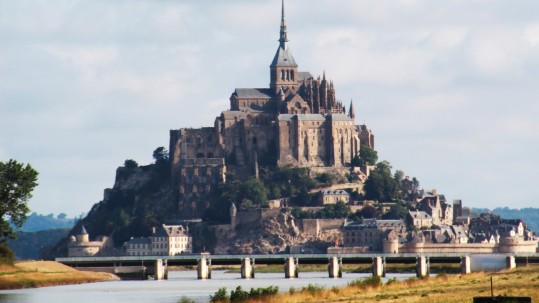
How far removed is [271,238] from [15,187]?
72.6m

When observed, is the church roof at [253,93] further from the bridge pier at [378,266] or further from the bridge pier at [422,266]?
the bridge pier at [422,266]

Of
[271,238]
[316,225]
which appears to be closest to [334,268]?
[271,238]

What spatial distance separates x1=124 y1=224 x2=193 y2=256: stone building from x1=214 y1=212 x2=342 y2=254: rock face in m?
3.95

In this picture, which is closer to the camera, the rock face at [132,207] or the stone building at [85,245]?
the stone building at [85,245]

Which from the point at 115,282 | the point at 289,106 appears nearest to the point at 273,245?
the point at 289,106

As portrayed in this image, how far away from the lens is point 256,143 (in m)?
186

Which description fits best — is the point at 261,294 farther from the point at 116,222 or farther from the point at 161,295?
the point at 116,222

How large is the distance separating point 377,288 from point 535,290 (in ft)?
45.1

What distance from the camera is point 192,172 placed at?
185500mm

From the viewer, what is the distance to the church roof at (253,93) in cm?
19200

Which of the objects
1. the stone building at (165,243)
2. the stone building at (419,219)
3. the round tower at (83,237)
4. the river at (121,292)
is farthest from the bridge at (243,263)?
the round tower at (83,237)

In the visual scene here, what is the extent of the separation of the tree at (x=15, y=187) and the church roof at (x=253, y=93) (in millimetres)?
82586

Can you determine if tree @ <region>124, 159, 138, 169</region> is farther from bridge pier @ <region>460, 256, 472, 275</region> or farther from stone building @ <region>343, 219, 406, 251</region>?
bridge pier @ <region>460, 256, 472, 275</region>

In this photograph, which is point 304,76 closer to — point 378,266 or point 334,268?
point 334,268
